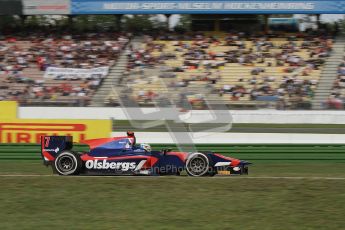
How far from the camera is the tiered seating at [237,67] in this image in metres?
28.0

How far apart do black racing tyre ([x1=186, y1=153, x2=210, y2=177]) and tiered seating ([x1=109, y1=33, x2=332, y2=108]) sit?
1610 centimetres

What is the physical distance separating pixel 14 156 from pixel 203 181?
7228mm

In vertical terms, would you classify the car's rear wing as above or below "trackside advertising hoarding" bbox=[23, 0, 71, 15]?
below

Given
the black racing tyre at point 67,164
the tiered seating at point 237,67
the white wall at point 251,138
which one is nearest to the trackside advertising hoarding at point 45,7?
the tiered seating at point 237,67

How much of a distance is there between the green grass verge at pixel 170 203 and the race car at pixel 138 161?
12.2 inches

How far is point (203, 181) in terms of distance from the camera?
10.7 m

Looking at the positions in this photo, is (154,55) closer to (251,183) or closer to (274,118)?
(274,118)

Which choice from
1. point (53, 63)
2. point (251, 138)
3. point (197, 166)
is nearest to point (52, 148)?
point (197, 166)

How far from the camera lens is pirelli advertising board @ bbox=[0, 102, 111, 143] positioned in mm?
18922

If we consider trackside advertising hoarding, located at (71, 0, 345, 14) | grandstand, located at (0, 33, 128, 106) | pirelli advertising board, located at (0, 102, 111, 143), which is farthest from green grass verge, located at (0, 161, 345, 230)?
trackside advertising hoarding, located at (71, 0, 345, 14)

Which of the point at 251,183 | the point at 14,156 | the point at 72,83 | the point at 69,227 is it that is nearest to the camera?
the point at 69,227

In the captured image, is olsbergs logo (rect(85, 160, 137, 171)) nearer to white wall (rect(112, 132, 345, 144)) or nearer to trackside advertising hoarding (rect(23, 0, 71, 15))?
white wall (rect(112, 132, 345, 144))

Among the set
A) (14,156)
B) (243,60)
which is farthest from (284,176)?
(243,60)

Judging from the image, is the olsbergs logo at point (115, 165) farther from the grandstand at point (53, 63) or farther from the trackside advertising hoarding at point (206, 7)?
the trackside advertising hoarding at point (206, 7)
